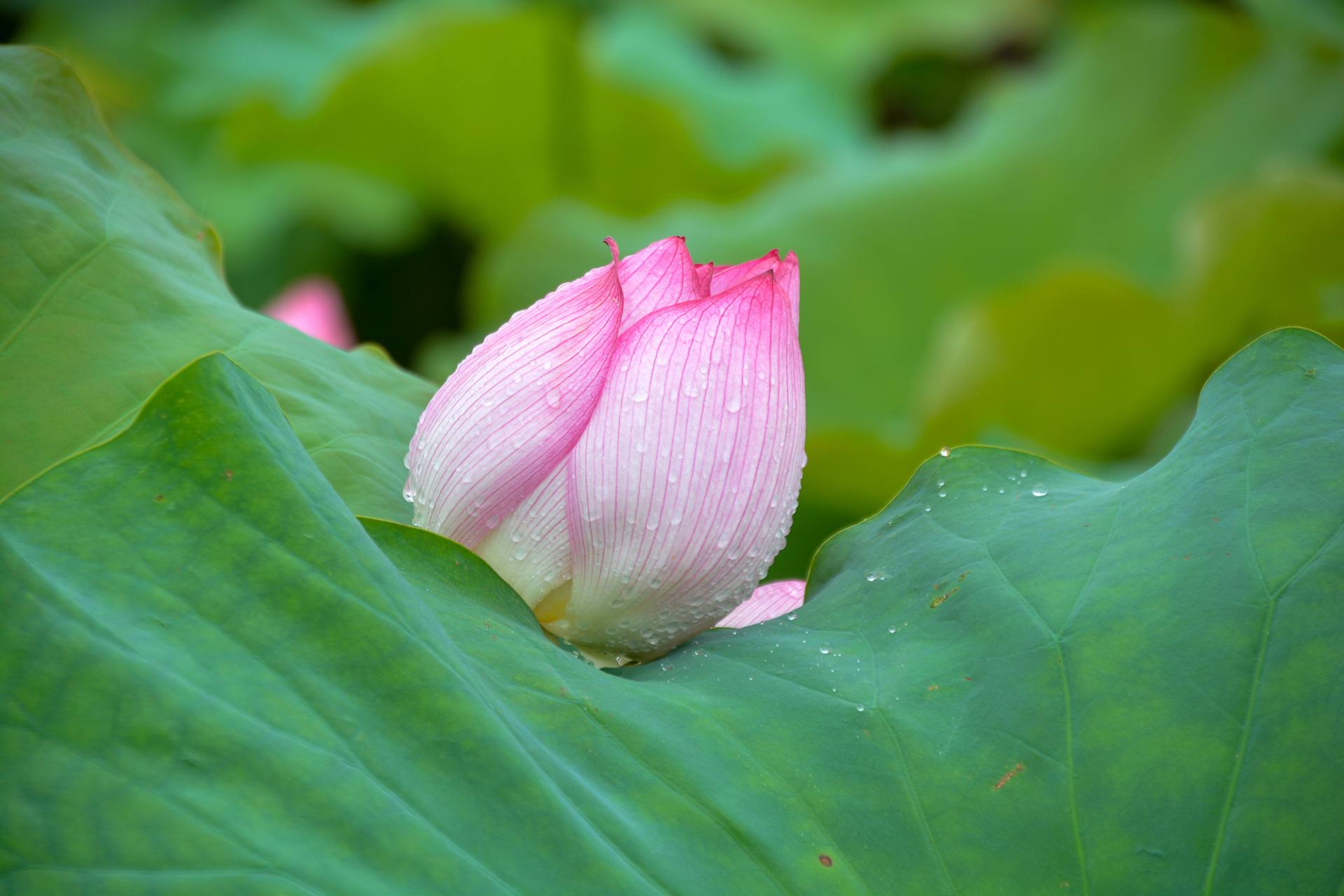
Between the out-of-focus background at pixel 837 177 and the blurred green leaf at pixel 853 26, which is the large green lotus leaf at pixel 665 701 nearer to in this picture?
the out-of-focus background at pixel 837 177

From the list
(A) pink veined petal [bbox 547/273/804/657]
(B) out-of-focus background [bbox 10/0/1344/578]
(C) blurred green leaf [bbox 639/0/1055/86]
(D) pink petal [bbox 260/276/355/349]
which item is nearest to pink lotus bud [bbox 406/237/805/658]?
(A) pink veined petal [bbox 547/273/804/657]

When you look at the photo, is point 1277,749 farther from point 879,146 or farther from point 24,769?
point 879,146

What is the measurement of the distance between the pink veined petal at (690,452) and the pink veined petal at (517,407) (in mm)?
11

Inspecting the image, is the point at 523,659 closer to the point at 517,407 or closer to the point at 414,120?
the point at 517,407

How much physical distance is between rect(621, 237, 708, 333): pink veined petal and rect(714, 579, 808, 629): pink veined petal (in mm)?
163

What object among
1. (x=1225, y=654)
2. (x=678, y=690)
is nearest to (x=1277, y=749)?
(x=1225, y=654)

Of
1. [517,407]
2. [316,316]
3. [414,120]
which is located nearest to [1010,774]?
[517,407]

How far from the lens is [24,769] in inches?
12.9

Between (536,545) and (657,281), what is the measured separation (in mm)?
127

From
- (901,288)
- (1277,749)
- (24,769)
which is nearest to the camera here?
(24,769)

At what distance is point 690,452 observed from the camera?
1.61 feet

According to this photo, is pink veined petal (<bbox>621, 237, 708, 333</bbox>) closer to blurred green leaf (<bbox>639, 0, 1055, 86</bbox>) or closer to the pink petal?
the pink petal

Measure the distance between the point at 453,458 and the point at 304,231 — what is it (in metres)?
2.22

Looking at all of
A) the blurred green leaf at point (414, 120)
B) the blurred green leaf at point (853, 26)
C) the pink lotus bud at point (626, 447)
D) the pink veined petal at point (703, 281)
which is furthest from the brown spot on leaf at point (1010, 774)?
the blurred green leaf at point (853, 26)
